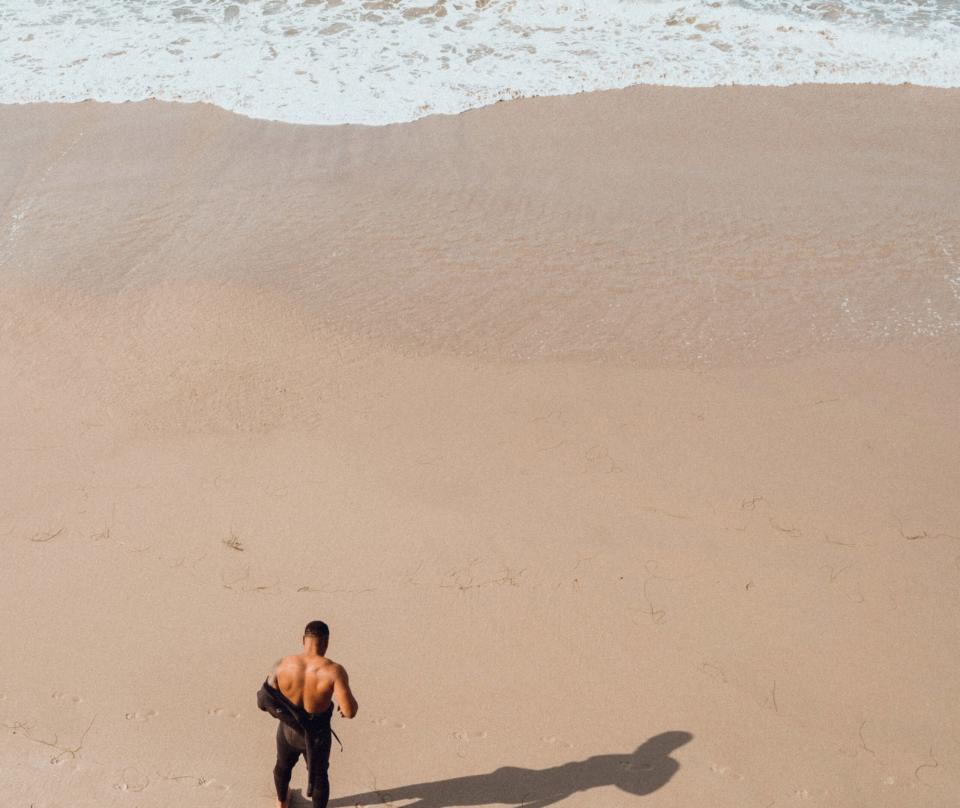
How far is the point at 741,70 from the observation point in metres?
10.8

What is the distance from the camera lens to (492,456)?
6176 mm

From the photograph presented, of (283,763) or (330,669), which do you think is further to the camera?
(283,763)

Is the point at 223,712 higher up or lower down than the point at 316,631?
lower down

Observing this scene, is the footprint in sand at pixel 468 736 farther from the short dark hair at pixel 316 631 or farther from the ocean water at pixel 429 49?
the ocean water at pixel 429 49

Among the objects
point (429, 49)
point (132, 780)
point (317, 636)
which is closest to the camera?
point (317, 636)

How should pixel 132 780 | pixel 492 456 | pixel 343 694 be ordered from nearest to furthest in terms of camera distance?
pixel 343 694 → pixel 132 780 → pixel 492 456

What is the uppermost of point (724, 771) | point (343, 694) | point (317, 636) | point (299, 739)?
point (317, 636)

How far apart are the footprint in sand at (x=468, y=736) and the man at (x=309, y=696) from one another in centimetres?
88

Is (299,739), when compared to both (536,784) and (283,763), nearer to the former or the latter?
(283,763)

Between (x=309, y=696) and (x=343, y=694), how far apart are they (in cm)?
16

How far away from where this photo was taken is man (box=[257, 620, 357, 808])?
375 centimetres

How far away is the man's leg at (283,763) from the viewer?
156 inches

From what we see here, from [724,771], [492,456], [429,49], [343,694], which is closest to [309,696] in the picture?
[343,694]

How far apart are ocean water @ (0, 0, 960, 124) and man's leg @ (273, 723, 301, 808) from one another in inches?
296
